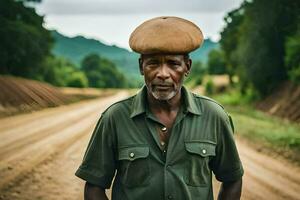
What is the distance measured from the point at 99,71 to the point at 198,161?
15346 centimetres

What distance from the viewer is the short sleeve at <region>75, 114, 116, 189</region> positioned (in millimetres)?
2607

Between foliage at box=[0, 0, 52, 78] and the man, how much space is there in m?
34.3

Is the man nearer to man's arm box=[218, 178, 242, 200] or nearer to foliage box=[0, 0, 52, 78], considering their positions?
man's arm box=[218, 178, 242, 200]

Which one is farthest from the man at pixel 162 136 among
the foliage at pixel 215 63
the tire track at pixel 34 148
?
the foliage at pixel 215 63

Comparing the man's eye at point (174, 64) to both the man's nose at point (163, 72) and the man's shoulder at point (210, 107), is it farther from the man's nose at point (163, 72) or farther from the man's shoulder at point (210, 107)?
the man's shoulder at point (210, 107)

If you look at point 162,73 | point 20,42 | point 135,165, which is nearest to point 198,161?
point 135,165

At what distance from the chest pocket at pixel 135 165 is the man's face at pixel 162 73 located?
1.04ft

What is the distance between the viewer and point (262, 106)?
35688 mm

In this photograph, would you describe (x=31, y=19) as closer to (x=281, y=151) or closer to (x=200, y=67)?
(x=281, y=151)

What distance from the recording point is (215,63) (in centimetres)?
7750

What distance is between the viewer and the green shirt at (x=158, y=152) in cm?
253

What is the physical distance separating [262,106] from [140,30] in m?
34.1

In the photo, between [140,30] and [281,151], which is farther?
[281,151]

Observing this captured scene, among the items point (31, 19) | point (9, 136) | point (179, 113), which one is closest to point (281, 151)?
point (9, 136)
